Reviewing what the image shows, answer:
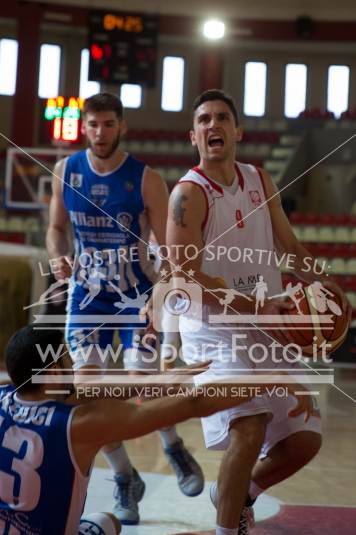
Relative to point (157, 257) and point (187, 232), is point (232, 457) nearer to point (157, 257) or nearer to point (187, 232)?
point (187, 232)

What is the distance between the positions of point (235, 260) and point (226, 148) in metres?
0.51

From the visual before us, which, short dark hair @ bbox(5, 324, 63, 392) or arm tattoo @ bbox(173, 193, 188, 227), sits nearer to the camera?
short dark hair @ bbox(5, 324, 63, 392)

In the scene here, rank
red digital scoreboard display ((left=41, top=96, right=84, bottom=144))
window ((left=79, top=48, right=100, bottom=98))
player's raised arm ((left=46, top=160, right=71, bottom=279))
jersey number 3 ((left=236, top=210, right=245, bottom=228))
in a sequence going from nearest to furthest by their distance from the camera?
jersey number 3 ((left=236, top=210, right=245, bottom=228)) → player's raised arm ((left=46, top=160, right=71, bottom=279)) → red digital scoreboard display ((left=41, top=96, right=84, bottom=144)) → window ((left=79, top=48, right=100, bottom=98))

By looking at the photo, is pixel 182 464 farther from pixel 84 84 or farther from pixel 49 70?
pixel 49 70

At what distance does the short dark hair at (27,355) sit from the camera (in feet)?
7.92

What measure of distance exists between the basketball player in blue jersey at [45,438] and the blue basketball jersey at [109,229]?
1.49 metres

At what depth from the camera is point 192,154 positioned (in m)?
19.6

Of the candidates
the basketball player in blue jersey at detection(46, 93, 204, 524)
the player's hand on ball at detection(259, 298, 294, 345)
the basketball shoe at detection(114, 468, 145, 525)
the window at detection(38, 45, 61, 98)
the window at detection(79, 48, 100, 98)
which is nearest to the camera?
the player's hand on ball at detection(259, 298, 294, 345)

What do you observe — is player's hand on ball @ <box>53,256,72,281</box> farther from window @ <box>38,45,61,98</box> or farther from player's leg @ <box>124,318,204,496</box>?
window @ <box>38,45,61,98</box>

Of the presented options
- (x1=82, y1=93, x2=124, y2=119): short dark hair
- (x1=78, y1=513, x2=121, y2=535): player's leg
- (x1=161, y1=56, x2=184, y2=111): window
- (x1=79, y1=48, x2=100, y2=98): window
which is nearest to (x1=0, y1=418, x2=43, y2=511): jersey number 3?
(x1=78, y1=513, x2=121, y2=535): player's leg

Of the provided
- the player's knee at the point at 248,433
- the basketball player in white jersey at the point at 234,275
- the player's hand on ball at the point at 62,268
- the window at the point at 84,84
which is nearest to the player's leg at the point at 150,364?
the player's hand on ball at the point at 62,268

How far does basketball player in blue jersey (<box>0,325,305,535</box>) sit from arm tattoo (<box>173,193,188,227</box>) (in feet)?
3.21

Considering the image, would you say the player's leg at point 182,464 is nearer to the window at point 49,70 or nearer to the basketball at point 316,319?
the basketball at point 316,319

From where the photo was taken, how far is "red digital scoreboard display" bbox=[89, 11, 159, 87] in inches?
626
